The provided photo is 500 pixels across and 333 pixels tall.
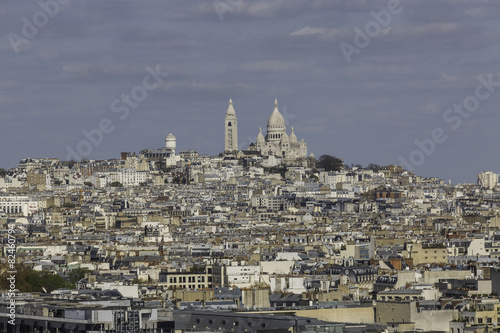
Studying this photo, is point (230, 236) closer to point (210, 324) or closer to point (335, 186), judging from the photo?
point (210, 324)

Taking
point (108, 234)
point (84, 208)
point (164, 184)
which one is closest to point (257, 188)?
point (164, 184)

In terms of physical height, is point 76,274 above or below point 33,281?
above

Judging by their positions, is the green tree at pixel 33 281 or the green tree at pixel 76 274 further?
the green tree at pixel 76 274

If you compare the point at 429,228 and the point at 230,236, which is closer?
the point at 230,236

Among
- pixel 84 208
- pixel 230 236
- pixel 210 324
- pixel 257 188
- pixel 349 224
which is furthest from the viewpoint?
pixel 257 188

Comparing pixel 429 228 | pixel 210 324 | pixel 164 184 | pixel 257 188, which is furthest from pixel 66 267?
pixel 164 184

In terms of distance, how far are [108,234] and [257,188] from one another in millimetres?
69391

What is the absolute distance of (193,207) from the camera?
510 feet

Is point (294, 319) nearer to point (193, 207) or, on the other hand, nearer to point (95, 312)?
point (95, 312)

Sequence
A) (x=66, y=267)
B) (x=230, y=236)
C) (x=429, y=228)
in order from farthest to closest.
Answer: (x=429, y=228) < (x=230, y=236) < (x=66, y=267)

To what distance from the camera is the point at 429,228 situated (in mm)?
118438

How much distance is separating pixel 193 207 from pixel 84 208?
957 cm

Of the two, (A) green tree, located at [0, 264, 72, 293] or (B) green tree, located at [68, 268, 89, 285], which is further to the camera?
(B) green tree, located at [68, 268, 89, 285]

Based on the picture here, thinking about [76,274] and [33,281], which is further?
[76,274]
